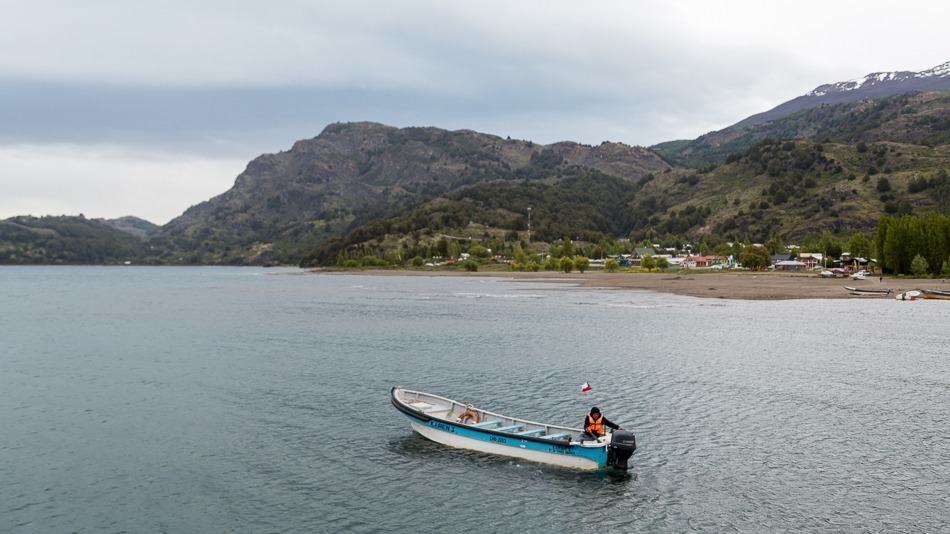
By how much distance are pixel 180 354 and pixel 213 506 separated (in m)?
53.0

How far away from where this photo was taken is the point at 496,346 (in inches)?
3265

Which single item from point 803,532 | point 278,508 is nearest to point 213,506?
point 278,508

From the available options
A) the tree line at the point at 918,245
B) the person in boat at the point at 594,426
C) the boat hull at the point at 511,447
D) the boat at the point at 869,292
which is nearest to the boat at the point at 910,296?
the boat at the point at 869,292

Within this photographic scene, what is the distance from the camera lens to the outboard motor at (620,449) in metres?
36.9

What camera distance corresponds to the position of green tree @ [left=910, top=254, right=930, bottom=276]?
565ft

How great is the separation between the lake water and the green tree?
92148 millimetres

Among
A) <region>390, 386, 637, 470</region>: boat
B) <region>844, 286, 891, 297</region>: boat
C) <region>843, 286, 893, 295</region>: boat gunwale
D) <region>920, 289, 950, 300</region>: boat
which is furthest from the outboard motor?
<region>843, 286, 893, 295</region>: boat gunwale

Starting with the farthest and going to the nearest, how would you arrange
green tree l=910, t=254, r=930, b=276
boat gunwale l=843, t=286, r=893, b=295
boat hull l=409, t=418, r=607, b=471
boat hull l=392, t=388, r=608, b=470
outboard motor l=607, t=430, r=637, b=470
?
green tree l=910, t=254, r=930, b=276 → boat gunwale l=843, t=286, r=893, b=295 → boat hull l=409, t=418, r=607, b=471 → boat hull l=392, t=388, r=608, b=470 → outboard motor l=607, t=430, r=637, b=470

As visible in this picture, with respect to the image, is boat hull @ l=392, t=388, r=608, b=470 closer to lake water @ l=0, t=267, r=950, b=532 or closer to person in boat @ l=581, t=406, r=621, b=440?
person in boat @ l=581, t=406, r=621, b=440

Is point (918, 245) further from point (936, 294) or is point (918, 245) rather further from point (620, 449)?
point (620, 449)

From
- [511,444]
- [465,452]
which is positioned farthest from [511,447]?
[465,452]

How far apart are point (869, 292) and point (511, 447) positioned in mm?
137606

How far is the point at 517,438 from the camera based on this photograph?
128 feet

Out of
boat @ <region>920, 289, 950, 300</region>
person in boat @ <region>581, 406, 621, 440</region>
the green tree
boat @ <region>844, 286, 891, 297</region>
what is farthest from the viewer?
the green tree
